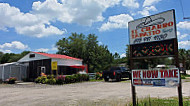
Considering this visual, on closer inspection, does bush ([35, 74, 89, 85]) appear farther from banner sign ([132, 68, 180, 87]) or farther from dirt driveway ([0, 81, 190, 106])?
banner sign ([132, 68, 180, 87])

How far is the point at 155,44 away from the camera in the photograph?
212 inches

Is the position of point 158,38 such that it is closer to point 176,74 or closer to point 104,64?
point 176,74

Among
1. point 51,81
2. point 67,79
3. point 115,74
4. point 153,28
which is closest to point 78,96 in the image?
point 153,28

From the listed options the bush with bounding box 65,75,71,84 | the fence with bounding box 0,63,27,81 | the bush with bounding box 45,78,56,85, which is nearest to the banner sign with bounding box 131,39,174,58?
the bush with bounding box 65,75,71,84

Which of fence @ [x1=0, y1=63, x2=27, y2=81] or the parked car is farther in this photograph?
fence @ [x1=0, y1=63, x2=27, y2=81]

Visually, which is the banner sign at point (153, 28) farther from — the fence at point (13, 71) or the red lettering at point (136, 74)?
the fence at point (13, 71)

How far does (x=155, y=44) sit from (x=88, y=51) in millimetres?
36457

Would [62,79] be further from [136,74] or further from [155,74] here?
[155,74]

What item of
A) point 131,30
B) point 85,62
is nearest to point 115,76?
point 131,30

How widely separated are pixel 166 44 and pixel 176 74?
950 mm

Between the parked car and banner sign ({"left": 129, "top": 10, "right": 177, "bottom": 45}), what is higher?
banner sign ({"left": 129, "top": 10, "right": 177, "bottom": 45})

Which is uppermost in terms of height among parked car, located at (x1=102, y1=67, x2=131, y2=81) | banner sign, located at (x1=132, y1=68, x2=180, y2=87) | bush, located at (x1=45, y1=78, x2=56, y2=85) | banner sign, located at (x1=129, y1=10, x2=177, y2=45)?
banner sign, located at (x1=129, y1=10, x2=177, y2=45)

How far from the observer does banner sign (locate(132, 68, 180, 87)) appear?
15.9 feet

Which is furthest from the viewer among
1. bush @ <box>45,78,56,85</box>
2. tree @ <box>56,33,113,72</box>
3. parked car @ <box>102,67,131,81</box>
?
tree @ <box>56,33,113,72</box>
